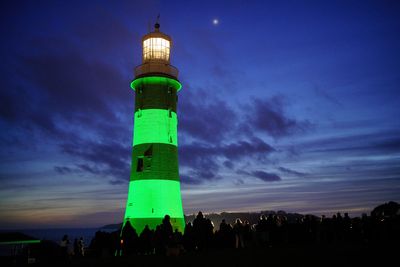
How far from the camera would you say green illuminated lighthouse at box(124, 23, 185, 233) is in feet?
76.5

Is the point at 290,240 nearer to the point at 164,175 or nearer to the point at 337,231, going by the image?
the point at 337,231

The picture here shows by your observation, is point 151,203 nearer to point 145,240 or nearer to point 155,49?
point 145,240

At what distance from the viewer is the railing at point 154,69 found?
2542 cm

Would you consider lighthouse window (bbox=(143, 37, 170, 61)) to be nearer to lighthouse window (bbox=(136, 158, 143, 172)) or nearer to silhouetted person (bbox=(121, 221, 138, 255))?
lighthouse window (bbox=(136, 158, 143, 172))

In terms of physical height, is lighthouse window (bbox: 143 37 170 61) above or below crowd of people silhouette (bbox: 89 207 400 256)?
above

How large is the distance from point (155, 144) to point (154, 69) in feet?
16.9

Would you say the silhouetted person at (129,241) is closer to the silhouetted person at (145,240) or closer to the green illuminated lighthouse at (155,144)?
the silhouetted person at (145,240)

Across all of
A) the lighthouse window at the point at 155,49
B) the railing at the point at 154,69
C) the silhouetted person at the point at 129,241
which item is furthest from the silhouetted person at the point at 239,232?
the lighthouse window at the point at 155,49

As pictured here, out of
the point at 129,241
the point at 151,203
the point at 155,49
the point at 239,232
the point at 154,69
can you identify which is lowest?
the point at 129,241

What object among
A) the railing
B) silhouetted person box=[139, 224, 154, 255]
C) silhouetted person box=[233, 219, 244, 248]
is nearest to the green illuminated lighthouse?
the railing

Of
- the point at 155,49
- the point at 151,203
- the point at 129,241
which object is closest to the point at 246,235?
the point at 129,241

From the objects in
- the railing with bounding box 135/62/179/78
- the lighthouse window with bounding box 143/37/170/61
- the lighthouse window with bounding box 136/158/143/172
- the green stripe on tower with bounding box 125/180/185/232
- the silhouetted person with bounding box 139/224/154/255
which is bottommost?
the silhouetted person with bounding box 139/224/154/255

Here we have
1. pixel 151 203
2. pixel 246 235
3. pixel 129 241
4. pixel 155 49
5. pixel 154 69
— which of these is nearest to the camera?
pixel 129 241

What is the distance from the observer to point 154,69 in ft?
83.4
